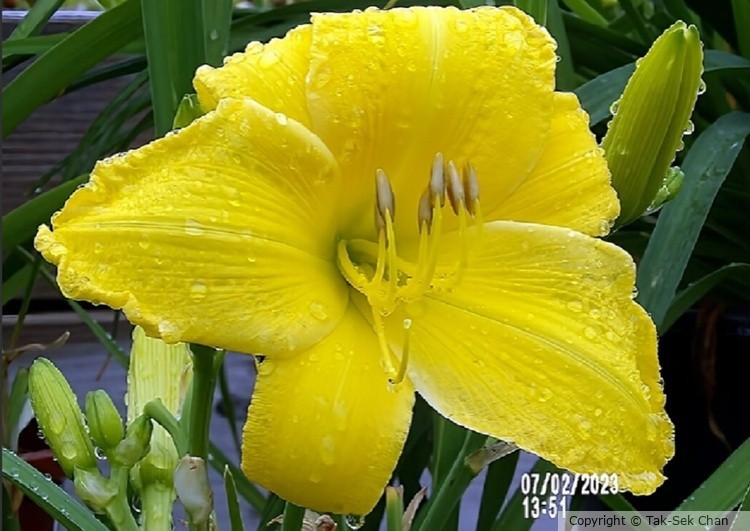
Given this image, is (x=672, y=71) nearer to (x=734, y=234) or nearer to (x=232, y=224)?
(x=232, y=224)

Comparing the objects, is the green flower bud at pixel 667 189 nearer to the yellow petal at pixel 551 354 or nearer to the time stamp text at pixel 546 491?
the yellow petal at pixel 551 354

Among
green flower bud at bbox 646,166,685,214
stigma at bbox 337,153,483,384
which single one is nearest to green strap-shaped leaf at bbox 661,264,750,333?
green flower bud at bbox 646,166,685,214

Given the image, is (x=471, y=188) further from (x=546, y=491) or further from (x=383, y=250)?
(x=546, y=491)

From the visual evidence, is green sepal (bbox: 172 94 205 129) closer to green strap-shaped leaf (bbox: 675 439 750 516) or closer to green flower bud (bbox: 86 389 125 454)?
green flower bud (bbox: 86 389 125 454)

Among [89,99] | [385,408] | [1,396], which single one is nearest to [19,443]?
[1,396]

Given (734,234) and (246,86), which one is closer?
(246,86)

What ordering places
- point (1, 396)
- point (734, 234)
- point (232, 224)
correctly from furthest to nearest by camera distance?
point (734, 234)
point (1, 396)
point (232, 224)

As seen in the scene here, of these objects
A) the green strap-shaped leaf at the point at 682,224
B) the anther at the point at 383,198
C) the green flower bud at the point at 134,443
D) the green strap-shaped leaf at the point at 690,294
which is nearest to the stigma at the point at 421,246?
the anther at the point at 383,198
